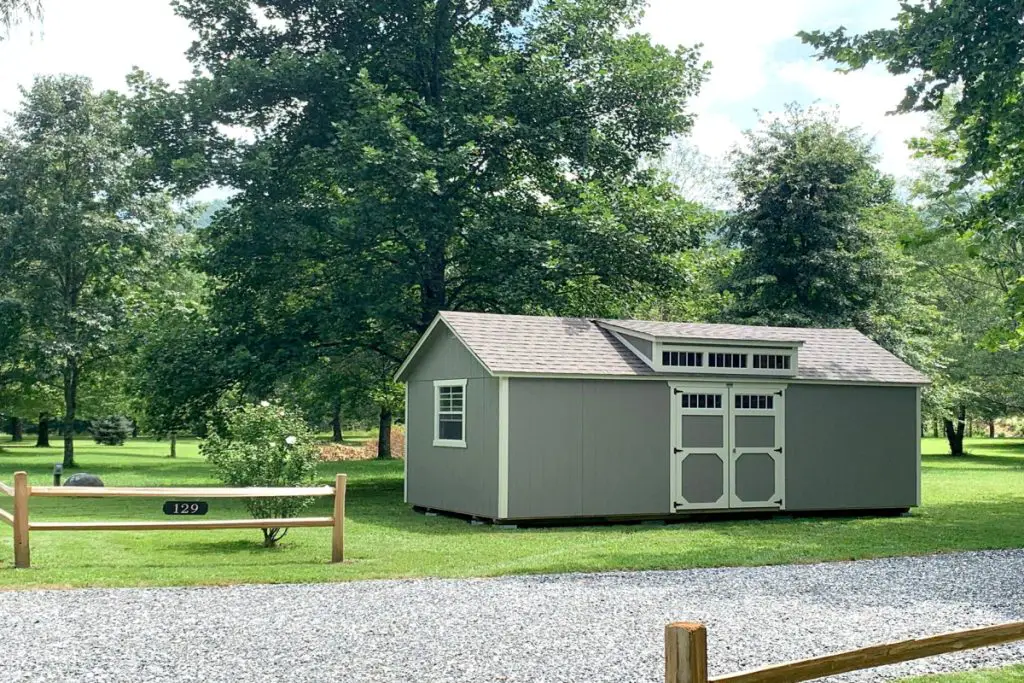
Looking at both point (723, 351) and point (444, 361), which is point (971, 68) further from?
point (444, 361)

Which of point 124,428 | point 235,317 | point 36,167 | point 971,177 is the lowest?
point 124,428

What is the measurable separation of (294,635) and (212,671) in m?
1.17

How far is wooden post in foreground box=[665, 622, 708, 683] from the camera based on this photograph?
350cm

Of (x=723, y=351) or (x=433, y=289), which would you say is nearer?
(x=723, y=351)

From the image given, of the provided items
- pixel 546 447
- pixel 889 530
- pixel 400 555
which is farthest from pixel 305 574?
pixel 889 530

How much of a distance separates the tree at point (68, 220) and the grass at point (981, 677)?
28.3 m

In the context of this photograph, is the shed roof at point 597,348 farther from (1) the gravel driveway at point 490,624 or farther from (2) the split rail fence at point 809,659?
(2) the split rail fence at point 809,659

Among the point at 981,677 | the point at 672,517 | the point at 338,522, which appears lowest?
the point at 672,517

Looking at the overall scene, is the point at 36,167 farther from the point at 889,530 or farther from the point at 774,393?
the point at 889,530

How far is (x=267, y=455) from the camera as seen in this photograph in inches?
539

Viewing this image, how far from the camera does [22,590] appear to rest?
1001cm

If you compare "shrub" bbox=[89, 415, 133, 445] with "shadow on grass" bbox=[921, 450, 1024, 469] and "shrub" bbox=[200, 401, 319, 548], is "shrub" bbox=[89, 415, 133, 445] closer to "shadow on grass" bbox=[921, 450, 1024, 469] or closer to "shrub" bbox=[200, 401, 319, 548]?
"shadow on grass" bbox=[921, 450, 1024, 469]

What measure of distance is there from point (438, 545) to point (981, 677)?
Result: 8061 millimetres

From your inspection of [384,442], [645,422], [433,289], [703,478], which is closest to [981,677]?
[645,422]
